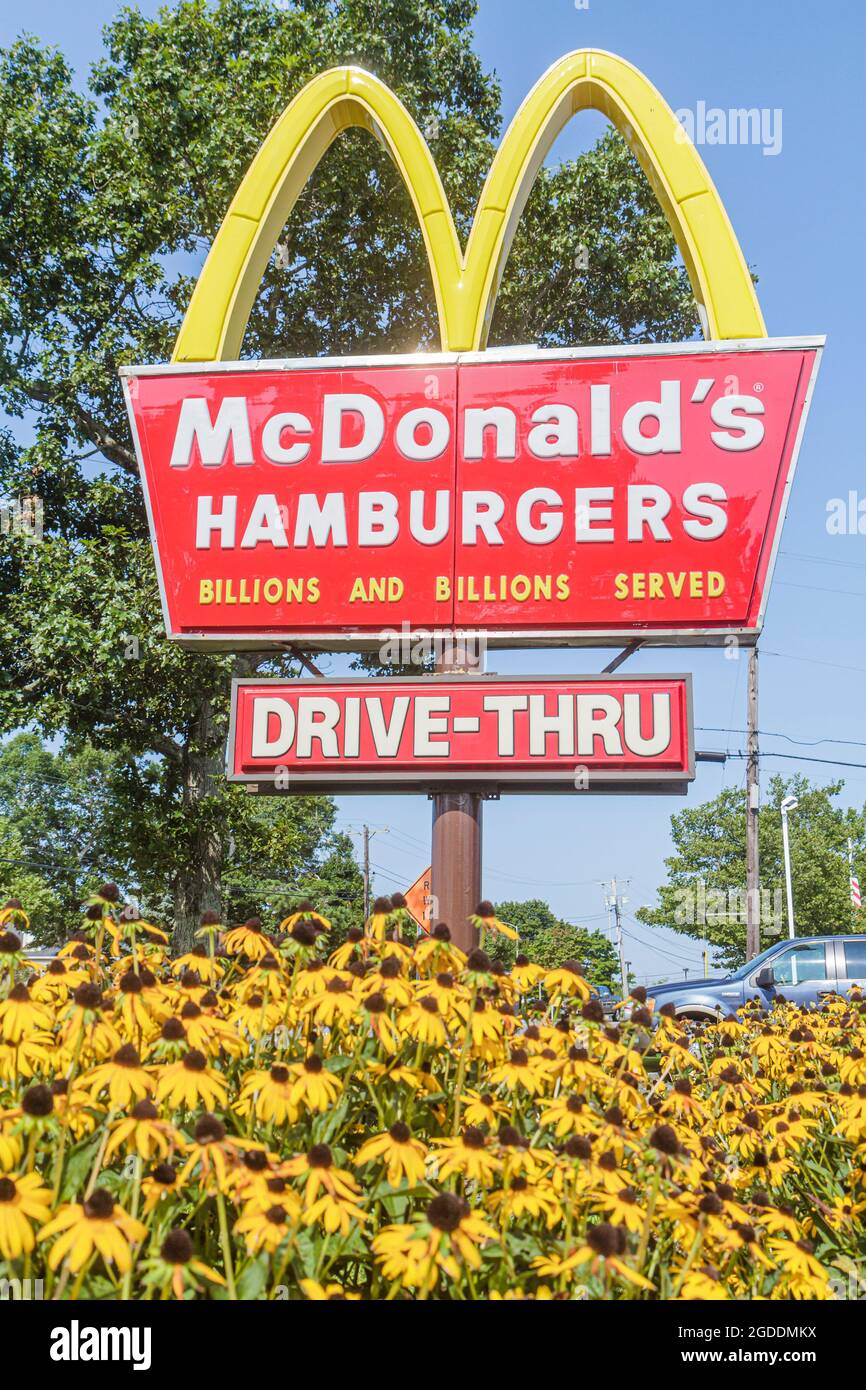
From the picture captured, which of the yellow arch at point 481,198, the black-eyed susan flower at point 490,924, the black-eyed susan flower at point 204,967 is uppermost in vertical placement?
the yellow arch at point 481,198

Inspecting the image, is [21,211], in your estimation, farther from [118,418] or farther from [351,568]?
[351,568]

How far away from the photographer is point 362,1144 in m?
2.97

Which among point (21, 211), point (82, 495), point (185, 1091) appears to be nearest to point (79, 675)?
point (82, 495)

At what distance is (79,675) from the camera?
13.4 m

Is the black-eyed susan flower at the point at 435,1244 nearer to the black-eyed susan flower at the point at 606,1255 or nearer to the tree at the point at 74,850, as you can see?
the black-eyed susan flower at the point at 606,1255

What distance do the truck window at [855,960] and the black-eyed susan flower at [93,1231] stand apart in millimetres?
14035

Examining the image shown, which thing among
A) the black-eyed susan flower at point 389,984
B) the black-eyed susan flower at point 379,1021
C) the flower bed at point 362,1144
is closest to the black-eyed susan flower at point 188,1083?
the flower bed at point 362,1144

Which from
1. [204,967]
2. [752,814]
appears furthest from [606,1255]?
[752,814]

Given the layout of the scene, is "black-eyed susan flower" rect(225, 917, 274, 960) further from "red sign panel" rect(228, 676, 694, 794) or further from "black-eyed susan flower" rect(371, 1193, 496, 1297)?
"red sign panel" rect(228, 676, 694, 794)

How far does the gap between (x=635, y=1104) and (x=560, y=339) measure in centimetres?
1570

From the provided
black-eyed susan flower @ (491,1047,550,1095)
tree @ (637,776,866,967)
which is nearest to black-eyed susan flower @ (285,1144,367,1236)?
black-eyed susan flower @ (491,1047,550,1095)

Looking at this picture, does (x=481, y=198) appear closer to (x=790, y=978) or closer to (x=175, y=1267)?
(x=175, y=1267)

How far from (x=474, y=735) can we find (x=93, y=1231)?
13.4 ft

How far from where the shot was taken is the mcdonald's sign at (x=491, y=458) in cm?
633
